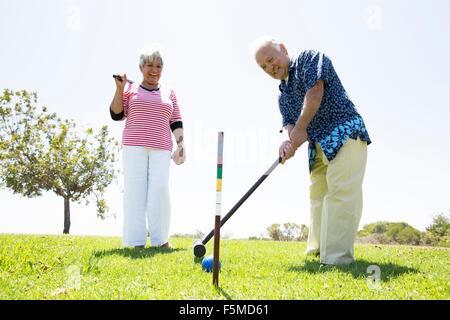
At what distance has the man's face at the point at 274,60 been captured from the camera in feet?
14.5

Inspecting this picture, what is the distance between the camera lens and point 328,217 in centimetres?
450

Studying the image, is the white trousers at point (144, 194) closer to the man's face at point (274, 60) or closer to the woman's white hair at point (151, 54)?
the woman's white hair at point (151, 54)

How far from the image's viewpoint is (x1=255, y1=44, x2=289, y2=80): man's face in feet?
14.5

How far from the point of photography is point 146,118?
5.99 m

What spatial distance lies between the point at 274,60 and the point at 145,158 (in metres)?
2.37

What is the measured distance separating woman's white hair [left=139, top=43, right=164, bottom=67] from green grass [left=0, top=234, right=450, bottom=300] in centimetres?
242

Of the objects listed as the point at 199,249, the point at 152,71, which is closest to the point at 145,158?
the point at 152,71

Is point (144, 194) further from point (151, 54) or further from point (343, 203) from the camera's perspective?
point (343, 203)

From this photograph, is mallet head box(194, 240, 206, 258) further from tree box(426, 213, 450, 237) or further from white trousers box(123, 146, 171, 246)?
tree box(426, 213, 450, 237)

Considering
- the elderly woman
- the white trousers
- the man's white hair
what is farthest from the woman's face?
the man's white hair

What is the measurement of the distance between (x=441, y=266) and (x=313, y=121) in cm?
210

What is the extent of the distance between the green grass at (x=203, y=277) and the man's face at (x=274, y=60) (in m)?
1.93
